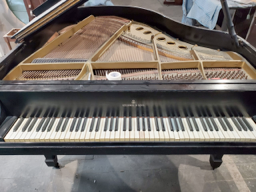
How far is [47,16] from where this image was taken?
207cm

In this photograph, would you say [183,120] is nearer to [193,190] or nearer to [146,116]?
[146,116]

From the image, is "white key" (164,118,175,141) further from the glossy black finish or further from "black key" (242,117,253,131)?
the glossy black finish

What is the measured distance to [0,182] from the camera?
254cm

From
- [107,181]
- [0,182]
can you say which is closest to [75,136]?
[107,181]

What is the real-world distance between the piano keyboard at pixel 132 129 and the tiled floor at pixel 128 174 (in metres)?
1.21

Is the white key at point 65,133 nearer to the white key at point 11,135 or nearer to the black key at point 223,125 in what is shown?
the white key at point 11,135

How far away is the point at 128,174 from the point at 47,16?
7.40 feet

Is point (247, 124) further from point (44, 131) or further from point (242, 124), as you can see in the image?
point (44, 131)

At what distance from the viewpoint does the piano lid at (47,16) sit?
1907mm

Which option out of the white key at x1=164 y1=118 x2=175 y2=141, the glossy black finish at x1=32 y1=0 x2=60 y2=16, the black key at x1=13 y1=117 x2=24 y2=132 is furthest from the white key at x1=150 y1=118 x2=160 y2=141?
the glossy black finish at x1=32 y1=0 x2=60 y2=16

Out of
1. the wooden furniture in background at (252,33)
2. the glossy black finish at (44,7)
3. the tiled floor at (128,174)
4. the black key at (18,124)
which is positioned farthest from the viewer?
the wooden furniture in background at (252,33)

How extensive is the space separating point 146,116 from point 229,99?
2.42 ft

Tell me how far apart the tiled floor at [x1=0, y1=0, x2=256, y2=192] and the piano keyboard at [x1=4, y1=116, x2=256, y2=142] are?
3.96 feet

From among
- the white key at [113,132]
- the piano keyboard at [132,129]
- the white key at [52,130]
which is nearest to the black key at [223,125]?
the piano keyboard at [132,129]
